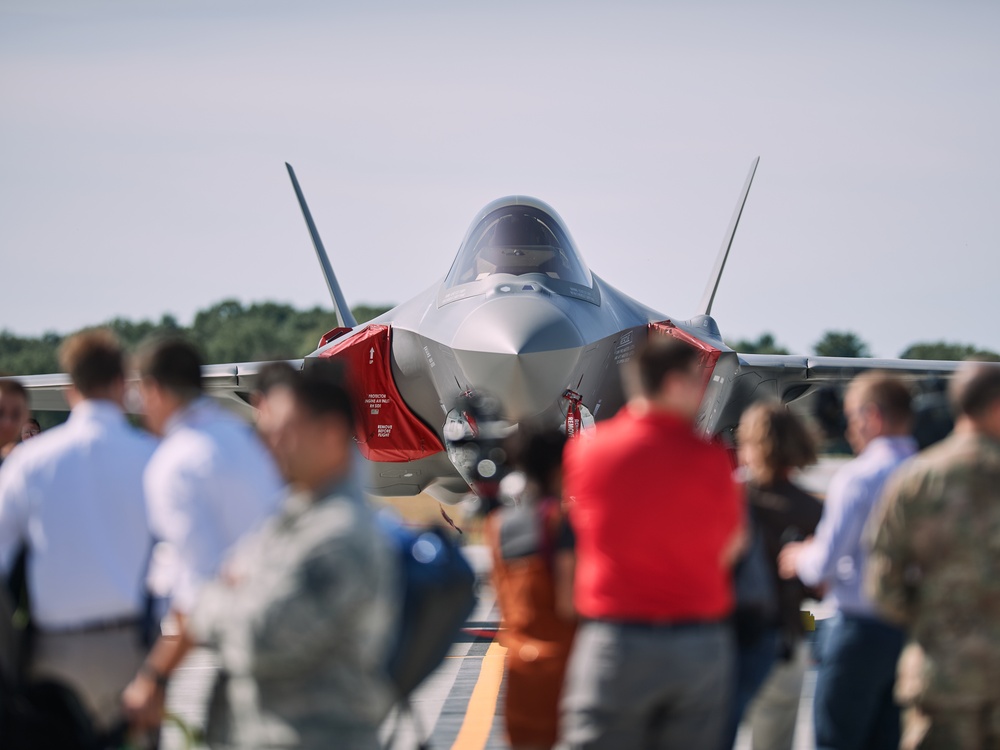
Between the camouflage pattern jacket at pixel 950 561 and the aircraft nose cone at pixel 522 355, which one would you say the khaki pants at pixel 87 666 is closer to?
the camouflage pattern jacket at pixel 950 561

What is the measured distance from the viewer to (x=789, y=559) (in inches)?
191

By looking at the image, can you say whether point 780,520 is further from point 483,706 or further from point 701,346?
point 701,346

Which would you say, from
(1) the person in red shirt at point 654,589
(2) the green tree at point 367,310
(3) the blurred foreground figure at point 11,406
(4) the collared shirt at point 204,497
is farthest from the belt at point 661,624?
(2) the green tree at point 367,310

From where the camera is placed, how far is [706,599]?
3861 mm

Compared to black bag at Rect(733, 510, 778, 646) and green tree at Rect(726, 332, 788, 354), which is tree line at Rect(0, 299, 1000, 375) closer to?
green tree at Rect(726, 332, 788, 354)

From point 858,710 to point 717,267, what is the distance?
13.8 m

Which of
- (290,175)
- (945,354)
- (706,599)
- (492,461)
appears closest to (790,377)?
(492,461)

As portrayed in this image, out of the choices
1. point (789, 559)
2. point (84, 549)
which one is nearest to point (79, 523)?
point (84, 549)

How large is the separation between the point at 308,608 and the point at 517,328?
22.9 feet

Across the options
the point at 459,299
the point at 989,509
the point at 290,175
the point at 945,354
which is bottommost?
the point at 945,354

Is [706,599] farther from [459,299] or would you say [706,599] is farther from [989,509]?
[459,299]

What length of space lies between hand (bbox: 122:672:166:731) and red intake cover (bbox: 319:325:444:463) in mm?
7689

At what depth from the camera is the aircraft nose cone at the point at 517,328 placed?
9883 millimetres

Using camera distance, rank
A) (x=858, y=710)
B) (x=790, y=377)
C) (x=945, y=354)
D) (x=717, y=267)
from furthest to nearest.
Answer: (x=945, y=354)
(x=717, y=267)
(x=790, y=377)
(x=858, y=710)
